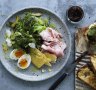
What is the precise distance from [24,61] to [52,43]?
0.17m

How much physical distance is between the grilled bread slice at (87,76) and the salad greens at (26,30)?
0.83 ft

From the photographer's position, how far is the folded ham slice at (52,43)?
308 cm

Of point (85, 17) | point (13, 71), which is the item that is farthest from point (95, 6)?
point (13, 71)

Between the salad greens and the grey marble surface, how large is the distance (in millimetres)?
71

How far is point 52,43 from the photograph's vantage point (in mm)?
3092

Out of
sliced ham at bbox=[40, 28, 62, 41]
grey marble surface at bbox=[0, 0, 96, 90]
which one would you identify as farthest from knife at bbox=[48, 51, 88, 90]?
sliced ham at bbox=[40, 28, 62, 41]

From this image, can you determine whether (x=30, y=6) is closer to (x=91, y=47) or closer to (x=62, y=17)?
(x=62, y=17)

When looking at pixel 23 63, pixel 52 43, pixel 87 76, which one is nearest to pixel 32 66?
pixel 23 63

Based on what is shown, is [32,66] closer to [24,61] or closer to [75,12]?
[24,61]

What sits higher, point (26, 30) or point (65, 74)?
point (26, 30)

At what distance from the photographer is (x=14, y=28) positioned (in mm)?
3121

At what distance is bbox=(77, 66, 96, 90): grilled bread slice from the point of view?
305cm

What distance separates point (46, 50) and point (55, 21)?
17 centimetres

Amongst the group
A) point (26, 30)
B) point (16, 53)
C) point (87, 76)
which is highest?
point (26, 30)
